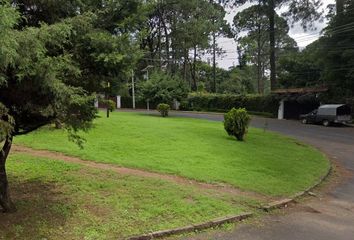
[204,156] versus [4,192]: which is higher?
[4,192]

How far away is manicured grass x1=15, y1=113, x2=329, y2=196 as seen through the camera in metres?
11.2

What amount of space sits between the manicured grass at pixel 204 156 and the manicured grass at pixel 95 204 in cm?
136

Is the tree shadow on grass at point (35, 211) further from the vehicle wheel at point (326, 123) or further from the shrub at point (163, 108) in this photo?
the vehicle wheel at point (326, 123)

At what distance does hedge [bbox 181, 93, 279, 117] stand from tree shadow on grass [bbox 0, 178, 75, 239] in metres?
36.0

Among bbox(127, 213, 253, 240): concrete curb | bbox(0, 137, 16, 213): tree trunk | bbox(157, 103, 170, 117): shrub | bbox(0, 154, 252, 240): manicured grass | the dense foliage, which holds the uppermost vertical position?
the dense foliage

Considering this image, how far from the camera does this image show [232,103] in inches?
1999

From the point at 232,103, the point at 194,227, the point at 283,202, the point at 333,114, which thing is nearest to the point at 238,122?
the point at 283,202

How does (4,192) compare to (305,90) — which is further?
(305,90)

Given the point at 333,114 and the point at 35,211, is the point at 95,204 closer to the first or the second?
the point at 35,211

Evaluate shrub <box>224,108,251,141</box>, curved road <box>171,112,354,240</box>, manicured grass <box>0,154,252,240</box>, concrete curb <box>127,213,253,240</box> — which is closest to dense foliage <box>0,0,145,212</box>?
manicured grass <box>0,154,252,240</box>

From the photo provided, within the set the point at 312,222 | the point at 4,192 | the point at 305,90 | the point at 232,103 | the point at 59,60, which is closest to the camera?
the point at 59,60

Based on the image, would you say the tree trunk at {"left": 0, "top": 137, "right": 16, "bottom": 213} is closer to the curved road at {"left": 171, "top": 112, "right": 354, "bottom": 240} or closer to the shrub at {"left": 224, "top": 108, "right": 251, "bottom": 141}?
the curved road at {"left": 171, "top": 112, "right": 354, "bottom": 240}

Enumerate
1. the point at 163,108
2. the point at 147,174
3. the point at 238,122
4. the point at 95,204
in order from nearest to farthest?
the point at 95,204, the point at 147,174, the point at 238,122, the point at 163,108

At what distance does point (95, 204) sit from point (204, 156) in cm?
671
